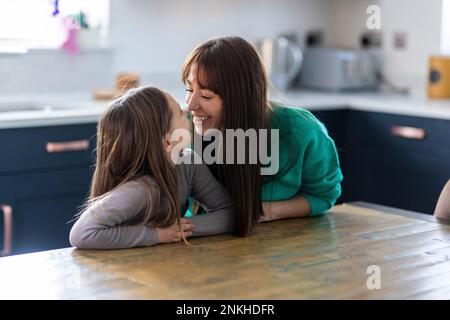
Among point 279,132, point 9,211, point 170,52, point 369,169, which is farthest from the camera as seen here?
point 170,52

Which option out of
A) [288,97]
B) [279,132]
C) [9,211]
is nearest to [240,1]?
[288,97]

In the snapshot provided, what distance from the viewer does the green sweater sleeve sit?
2.01 metres

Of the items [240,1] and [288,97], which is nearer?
[288,97]

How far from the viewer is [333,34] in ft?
14.6

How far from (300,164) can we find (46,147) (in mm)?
1181

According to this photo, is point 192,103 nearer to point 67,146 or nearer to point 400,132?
point 67,146

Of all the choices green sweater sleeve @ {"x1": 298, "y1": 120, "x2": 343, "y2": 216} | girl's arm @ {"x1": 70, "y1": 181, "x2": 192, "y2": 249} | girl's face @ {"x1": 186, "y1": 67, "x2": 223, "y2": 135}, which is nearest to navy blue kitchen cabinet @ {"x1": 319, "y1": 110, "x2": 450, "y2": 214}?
green sweater sleeve @ {"x1": 298, "y1": 120, "x2": 343, "y2": 216}

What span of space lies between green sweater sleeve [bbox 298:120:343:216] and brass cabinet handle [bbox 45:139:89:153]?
3.80ft

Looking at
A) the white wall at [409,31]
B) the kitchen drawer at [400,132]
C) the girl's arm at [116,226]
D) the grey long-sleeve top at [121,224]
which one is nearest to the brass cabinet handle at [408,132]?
the kitchen drawer at [400,132]

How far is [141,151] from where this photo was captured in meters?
1.70

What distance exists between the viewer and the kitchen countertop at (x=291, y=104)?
2848mm

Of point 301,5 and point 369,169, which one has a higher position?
point 301,5
